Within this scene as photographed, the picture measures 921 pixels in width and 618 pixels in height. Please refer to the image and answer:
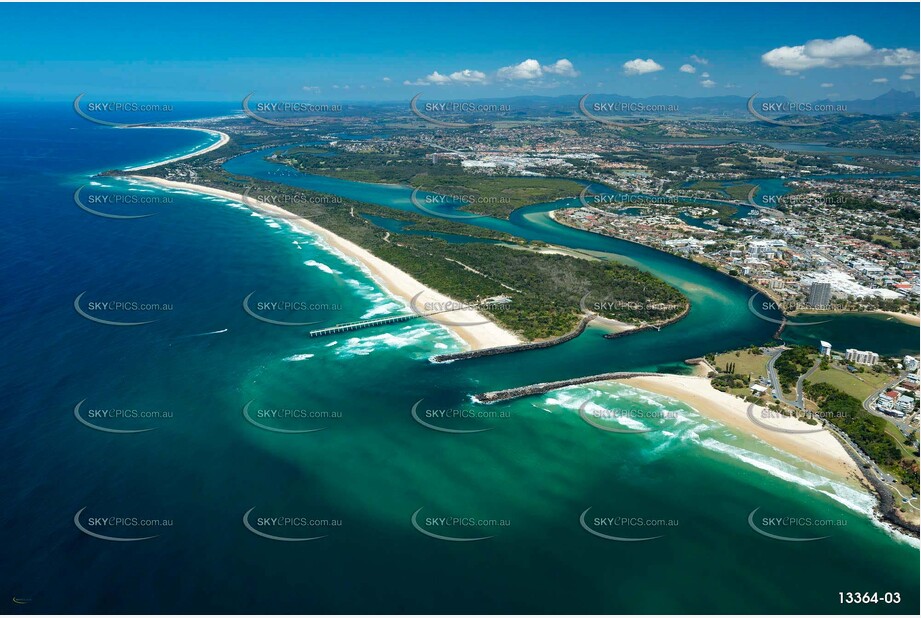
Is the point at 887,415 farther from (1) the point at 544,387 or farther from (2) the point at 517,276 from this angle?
(2) the point at 517,276

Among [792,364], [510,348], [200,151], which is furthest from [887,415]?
[200,151]

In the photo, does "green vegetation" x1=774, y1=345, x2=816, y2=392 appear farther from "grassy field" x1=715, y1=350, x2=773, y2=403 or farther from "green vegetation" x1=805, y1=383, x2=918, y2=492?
"green vegetation" x1=805, y1=383, x2=918, y2=492

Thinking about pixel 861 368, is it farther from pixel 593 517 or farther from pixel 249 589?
pixel 249 589

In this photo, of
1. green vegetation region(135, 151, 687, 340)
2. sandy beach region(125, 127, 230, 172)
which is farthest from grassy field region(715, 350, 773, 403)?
sandy beach region(125, 127, 230, 172)

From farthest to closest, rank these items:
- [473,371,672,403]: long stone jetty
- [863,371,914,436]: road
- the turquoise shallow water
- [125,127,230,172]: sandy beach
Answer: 1. [125,127,230,172]: sandy beach
2. [473,371,672,403]: long stone jetty
3. [863,371,914,436]: road
4. the turquoise shallow water

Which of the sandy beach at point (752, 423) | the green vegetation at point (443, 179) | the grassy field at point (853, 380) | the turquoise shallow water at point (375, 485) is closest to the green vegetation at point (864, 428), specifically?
the grassy field at point (853, 380)

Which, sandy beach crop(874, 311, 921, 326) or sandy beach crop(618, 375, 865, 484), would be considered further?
sandy beach crop(874, 311, 921, 326)

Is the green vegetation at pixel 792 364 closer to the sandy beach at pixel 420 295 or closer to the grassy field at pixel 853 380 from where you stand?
the grassy field at pixel 853 380
